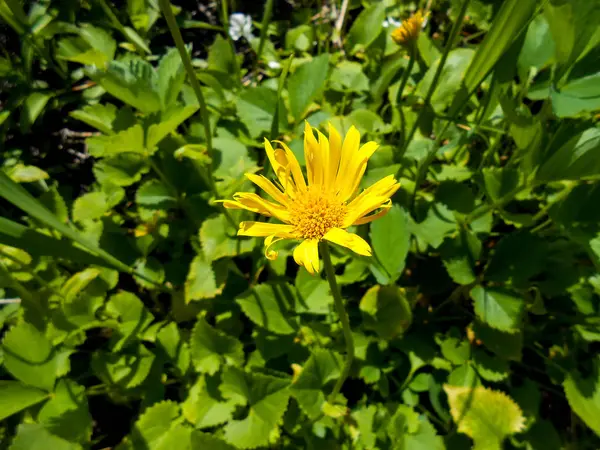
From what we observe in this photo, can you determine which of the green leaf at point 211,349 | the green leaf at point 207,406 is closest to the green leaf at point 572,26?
the green leaf at point 211,349

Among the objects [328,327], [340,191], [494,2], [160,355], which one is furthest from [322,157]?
[494,2]

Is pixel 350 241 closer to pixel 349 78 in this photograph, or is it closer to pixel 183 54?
pixel 183 54

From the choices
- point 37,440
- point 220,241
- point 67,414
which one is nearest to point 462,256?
point 220,241

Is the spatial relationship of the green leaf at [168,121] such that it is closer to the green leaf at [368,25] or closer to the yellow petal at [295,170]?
the yellow petal at [295,170]

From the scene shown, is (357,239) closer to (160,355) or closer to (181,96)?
(160,355)

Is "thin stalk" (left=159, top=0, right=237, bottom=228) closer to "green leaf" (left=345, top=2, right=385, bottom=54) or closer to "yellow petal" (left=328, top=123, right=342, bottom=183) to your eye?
"yellow petal" (left=328, top=123, right=342, bottom=183)
